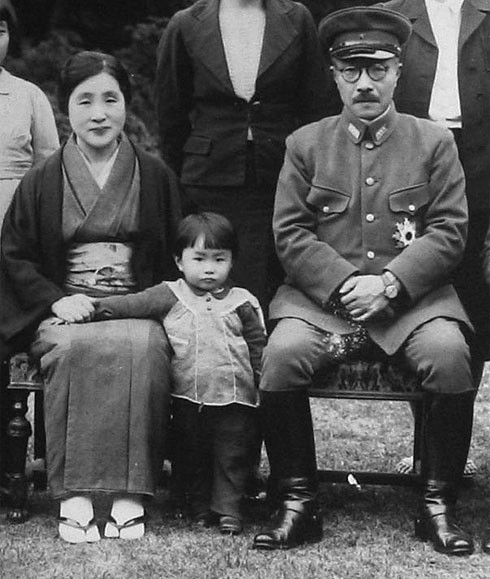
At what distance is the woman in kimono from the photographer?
13.9ft

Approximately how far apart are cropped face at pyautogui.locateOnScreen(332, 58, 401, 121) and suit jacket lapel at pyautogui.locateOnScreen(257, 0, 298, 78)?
0.48 m

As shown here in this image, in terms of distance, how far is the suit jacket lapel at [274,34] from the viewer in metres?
4.87

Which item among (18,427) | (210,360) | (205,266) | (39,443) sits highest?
(205,266)

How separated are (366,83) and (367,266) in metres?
0.61

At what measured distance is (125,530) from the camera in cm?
421

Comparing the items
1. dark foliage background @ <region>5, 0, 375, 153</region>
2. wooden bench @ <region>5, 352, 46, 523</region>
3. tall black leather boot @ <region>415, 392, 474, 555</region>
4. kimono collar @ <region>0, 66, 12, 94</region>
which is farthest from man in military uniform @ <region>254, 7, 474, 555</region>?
dark foliage background @ <region>5, 0, 375, 153</region>

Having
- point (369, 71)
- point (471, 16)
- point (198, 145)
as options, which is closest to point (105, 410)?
point (198, 145)

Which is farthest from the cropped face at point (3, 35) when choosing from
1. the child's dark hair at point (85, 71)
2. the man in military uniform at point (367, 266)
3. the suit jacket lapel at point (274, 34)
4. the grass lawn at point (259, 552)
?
the grass lawn at point (259, 552)

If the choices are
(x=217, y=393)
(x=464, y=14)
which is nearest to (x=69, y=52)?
(x=464, y=14)

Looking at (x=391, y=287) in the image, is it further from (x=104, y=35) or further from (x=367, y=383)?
(x=104, y=35)

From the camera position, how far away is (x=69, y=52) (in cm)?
938

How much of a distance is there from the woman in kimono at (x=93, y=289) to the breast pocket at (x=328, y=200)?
1.75ft

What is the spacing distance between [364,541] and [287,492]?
30 centimetres

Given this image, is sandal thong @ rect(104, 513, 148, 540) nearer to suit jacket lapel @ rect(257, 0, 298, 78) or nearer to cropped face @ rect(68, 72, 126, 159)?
cropped face @ rect(68, 72, 126, 159)
